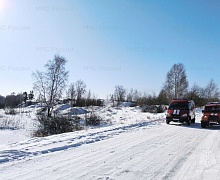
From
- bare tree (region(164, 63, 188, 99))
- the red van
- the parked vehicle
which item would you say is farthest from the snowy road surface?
bare tree (region(164, 63, 188, 99))

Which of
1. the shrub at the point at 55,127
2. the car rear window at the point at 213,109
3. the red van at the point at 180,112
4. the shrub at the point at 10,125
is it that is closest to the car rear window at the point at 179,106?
the red van at the point at 180,112

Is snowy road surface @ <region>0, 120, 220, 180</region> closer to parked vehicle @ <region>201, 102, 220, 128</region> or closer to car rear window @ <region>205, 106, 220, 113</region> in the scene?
parked vehicle @ <region>201, 102, 220, 128</region>

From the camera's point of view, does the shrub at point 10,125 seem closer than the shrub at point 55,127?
No

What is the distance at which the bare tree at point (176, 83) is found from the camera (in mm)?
52531

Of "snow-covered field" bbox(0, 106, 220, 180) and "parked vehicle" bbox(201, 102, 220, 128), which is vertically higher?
"parked vehicle" bbox(201, 102, 220, 128)

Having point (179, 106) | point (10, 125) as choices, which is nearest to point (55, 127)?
point (10, 125)

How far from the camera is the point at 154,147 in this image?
840cm

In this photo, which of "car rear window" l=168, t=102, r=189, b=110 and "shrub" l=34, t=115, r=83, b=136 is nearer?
"shrub" l=34, t=115, r=83, b=136

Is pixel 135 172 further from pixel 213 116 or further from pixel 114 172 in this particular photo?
pixel 213 116

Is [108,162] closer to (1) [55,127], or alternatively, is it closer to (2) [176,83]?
(1) [55,127]

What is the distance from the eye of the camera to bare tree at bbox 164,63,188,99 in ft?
172

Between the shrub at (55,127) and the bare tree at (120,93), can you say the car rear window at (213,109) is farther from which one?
the bare tree at (120,93)

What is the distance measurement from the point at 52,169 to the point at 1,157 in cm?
196

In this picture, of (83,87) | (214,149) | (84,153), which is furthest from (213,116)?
(83,87)
